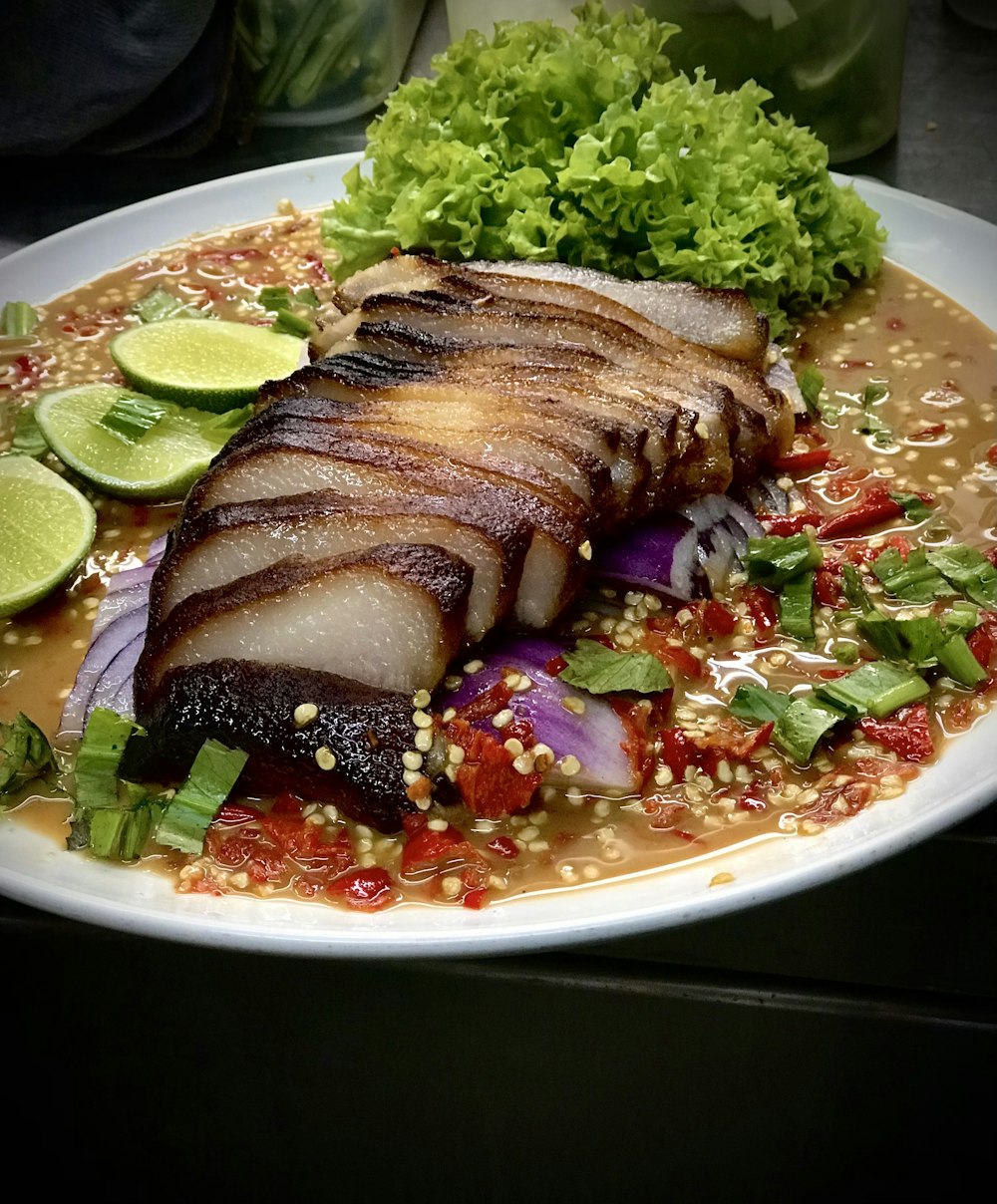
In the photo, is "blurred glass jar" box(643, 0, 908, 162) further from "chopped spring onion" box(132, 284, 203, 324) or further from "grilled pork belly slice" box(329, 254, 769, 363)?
"chopped spring onion" box(132, 284, 203, 324)

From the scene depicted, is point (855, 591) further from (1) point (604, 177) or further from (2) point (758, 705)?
(1) point (604, 177)

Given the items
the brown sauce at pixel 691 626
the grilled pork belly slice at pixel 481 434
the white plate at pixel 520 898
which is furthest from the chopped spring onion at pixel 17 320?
the white plate at pixel 520 898

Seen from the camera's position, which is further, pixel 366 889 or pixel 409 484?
pixel 409 484

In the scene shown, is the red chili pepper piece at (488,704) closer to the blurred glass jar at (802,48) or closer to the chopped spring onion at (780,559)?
the chopped spring onion at (780,559)

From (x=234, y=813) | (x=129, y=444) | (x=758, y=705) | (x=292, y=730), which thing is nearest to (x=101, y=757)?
(x=234, y=813)

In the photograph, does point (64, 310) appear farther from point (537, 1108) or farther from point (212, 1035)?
point (537, 1108)
